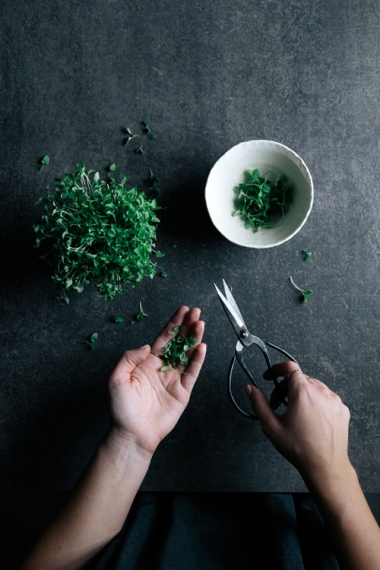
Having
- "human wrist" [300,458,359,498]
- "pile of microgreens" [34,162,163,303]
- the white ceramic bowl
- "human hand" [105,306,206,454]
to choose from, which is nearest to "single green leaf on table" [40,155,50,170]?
"pile of microgreens" [34,162,163,303]

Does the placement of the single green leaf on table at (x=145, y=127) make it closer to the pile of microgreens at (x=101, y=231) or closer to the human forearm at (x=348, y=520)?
the pile of microgreens at (x=101, y=231)

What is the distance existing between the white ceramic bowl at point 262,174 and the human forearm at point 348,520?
68 centimetres

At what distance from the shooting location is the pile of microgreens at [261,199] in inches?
61.6

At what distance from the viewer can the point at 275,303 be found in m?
1.66

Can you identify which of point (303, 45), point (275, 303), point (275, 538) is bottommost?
point (275, 538)

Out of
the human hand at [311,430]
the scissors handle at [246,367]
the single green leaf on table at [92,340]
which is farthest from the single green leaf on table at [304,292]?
the single green leaf on table at [92,340]

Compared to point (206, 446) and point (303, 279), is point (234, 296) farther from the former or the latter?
point (206, 446)

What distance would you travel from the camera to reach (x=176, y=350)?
4.97ft

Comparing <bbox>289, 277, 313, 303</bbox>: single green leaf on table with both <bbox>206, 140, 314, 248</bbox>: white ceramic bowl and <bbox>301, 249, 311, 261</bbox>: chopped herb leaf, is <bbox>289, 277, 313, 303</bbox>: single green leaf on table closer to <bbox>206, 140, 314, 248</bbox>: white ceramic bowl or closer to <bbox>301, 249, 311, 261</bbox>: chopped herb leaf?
<bbox>301, 249, 311, 261</bbox>: chopped herb leaf

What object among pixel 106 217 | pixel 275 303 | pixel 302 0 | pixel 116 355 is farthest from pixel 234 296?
pixel 302 0

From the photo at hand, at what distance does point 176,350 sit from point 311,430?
17.3 inches

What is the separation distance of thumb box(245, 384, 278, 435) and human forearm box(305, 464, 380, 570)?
0.55 feet

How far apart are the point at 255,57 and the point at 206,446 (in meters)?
1.27

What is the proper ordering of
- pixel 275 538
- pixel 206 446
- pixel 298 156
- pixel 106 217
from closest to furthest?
pixel 106 217
pixel 275 538
pixel 298 156
pixel 206 446
